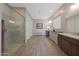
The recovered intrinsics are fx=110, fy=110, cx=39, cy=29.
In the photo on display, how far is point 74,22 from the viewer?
4.79m

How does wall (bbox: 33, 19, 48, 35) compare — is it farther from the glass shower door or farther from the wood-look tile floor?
the glass shower door

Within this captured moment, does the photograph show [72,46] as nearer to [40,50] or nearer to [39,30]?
[40,50]

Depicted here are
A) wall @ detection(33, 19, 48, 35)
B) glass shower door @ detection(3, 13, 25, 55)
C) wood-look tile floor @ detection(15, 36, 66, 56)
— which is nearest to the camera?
glass shower door @ detection(3, 13, 25, 55)

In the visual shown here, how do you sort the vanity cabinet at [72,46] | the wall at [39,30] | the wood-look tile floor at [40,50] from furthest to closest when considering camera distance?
the wall at [39,30] < the wood-look tile floor at [40,50] < the vanity cabinet at [72,46]

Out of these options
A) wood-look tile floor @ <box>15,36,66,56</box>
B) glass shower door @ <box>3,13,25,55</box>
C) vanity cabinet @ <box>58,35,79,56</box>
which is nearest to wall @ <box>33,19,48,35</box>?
wood-look tile floor @ <box>15,36,66,56</box>

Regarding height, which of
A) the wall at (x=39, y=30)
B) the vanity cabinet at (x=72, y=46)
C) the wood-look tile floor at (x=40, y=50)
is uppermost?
the wall at (x=39, y=30)

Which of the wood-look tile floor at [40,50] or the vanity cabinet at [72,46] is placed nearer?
the vanity cabinet at [72,46]

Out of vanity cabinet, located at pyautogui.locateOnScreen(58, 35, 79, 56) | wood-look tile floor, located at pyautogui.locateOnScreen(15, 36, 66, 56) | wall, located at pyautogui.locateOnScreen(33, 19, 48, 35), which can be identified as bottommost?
wood-look tile floor, located at pyautogui.locateOnScreen(15, 36, 66, 56)

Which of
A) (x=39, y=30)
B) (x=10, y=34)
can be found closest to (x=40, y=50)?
(x=10, y=34)

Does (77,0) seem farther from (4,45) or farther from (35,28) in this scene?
(35,28)

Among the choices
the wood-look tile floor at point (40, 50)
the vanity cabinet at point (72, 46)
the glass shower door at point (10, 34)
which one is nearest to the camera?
the glass shower door at point (10, 34)

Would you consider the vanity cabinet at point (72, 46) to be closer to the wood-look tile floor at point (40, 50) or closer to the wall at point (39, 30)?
the wood-look tile floor at point (40, 50)

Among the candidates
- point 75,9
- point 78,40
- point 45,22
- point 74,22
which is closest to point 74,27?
point 74,22

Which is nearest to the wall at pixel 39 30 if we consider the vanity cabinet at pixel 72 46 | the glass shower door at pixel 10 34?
the vanity cabinet at pixel 72 46
